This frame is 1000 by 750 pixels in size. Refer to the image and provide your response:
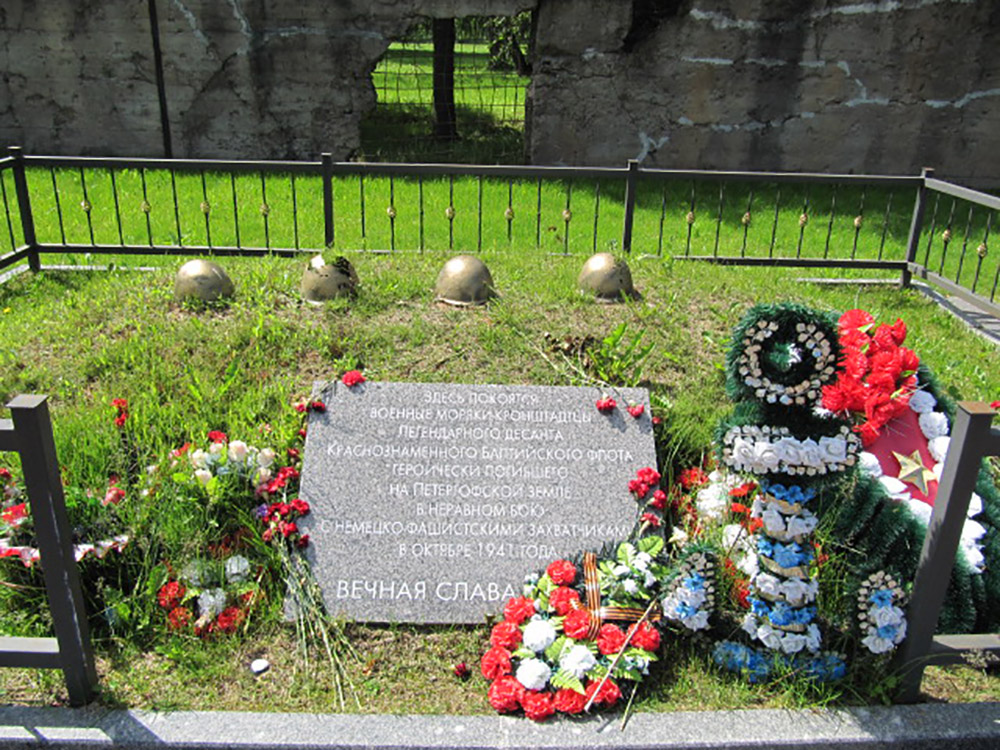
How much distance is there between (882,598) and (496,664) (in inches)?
52.4

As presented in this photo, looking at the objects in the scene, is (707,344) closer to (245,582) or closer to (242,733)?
(245,582)

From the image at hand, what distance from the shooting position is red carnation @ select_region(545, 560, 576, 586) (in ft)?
11.0

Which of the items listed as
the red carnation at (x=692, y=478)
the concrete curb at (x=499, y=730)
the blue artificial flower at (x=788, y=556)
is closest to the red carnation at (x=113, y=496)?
the concrete curb at (x=499, y=730)

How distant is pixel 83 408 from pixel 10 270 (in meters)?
3.57

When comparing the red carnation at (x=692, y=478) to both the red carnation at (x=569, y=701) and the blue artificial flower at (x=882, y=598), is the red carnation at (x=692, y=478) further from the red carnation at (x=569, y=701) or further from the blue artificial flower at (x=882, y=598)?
the red carnation at (x=569, y=701)

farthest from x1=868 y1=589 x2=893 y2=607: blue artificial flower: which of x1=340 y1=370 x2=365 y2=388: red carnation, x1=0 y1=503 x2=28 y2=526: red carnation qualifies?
x1=0 y1=503 x2=28 y2=526: red carnation

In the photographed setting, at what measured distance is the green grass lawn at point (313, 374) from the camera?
3086 millimetres

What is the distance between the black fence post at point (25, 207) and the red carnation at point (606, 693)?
229 inches

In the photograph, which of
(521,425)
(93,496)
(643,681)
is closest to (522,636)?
(643,681)

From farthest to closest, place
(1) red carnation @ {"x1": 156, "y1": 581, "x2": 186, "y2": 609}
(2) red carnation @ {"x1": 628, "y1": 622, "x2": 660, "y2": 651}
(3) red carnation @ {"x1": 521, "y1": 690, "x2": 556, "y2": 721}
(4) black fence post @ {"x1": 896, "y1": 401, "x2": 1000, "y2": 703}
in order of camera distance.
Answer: (1) red carnation @ {"x1": 156, "y1": 581, "x2": 186, "y2": 609} < (2) red carnation @ {"x1": 628, "y1": 622, "x2": 660, "y2": 651} < (3) red carnation @ {"x1": 521, "y1": 690, "x2": 556, "y2": 721} < (4) black fence post @ {"x1": 896, "y1": 401, "x2": 1000, "y2": 703}

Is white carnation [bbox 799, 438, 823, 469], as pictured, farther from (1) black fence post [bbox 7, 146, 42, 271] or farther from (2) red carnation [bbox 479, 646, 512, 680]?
(1) black fence post [bbox 7, 146, 42, 271]

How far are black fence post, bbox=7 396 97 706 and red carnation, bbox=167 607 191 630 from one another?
1.25 ft

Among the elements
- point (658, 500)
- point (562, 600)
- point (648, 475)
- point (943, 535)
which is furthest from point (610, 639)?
point (943, 535)

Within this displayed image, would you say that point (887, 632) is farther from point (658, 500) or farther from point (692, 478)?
point (692, 478)
